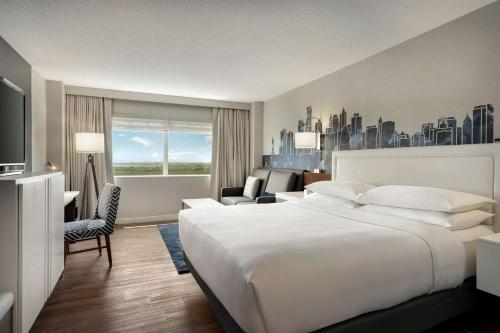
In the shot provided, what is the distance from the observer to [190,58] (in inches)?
124

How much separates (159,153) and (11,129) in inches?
110

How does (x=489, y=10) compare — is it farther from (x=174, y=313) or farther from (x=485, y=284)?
(x=174, y=313)

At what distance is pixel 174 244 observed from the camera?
367cm

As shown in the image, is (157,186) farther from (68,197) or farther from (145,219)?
(68,197)

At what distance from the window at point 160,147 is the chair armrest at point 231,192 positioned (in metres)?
0.75

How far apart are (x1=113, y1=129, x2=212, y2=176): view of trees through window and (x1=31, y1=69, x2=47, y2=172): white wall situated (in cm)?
111

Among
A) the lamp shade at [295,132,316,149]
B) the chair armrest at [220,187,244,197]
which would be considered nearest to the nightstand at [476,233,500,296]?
the lamp shade at [295,132,316,149]

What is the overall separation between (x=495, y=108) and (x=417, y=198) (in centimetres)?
90

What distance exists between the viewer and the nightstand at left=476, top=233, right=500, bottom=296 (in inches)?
62.6

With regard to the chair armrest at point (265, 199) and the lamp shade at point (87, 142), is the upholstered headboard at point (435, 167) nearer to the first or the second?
the chair armrest at point (265, 199)

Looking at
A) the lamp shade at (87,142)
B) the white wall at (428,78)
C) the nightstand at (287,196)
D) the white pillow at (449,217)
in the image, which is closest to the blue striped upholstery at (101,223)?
the lamp shade at (87,142)

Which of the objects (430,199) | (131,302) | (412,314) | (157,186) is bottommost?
(131,302)

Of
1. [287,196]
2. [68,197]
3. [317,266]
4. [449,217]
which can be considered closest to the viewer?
[317,266]

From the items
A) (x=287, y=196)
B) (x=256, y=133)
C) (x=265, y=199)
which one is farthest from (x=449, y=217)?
(x=256, y=133)
